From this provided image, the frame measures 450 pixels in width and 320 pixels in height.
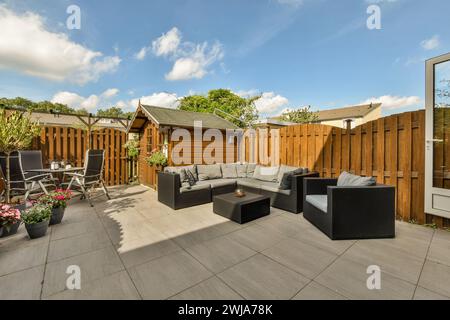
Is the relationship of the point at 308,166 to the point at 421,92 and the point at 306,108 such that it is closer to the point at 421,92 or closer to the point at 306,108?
the point at 421,92

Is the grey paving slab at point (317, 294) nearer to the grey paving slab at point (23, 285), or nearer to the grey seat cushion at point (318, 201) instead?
the grey seat cushion at point (318, 201)

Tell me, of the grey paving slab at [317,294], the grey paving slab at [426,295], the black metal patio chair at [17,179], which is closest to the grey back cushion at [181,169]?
the black metal patio chair at [17,179]

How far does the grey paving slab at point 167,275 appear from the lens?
1.86m

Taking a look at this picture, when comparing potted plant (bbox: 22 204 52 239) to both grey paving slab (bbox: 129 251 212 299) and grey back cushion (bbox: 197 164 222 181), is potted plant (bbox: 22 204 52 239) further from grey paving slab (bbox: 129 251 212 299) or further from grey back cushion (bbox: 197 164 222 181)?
grey back cushion (bbox: 197 164 222 181)

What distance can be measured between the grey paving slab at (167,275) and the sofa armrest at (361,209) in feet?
6.96

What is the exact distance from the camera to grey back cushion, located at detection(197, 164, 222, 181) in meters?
5.84

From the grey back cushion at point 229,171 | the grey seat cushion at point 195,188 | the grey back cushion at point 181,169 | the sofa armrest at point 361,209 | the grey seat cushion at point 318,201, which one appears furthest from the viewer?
the grey back cushion at point 229,171

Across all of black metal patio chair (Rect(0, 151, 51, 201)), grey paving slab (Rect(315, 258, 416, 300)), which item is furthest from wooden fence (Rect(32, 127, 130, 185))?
grey paving slab (Rect(315, 258, 416, 300))

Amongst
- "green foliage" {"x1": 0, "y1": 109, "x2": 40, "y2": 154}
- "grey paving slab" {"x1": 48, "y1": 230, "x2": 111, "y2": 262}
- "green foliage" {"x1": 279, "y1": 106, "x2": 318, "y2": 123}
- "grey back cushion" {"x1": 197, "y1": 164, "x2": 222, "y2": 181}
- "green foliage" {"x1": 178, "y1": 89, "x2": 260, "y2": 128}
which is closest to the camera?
"grey paving slab" {"x1": 48, "y1": 230, "x2": 111, "y2": 262}

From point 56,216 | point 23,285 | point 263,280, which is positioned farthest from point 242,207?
point 56,216

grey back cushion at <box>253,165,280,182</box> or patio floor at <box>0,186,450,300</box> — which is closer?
patio floor at <box>0,186,450,300</box>

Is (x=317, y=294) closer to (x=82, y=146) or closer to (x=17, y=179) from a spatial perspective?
(x=17, y=179)

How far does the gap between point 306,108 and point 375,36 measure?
544 inches
